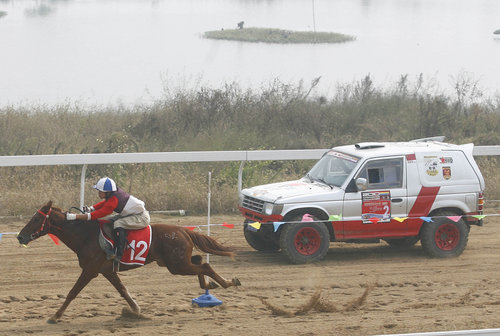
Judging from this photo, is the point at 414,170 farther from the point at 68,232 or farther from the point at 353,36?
the point at 353,36

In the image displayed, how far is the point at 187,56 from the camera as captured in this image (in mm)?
43031

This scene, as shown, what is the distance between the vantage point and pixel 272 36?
48.4 metres

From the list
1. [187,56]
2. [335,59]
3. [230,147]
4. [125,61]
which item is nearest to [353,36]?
[335,59]

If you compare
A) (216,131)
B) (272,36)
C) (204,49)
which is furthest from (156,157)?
(272,36)

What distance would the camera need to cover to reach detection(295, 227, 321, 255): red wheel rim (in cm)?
1278

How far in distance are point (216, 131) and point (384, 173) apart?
9574mm

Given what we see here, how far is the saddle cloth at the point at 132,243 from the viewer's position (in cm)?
1010

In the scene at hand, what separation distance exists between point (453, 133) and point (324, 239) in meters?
12.2

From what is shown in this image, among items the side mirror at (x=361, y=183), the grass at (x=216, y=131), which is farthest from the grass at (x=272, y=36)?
the side mirror at (x=361, y=183)

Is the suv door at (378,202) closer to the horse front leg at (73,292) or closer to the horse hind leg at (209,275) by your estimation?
the horse hind leg at (209,275)

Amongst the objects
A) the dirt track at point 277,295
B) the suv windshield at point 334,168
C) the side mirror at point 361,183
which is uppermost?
the suv windshield at point 334,168

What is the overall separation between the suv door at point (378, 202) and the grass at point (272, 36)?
3486 centimetres

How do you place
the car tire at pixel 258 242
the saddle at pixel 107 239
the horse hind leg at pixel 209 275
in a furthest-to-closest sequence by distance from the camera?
the car tire at pixel 258 242 → the horse hind leg at pixel 209 275 → the saddle at pixel 107 239

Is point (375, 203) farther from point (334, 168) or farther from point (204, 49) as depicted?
point (204, 49)
